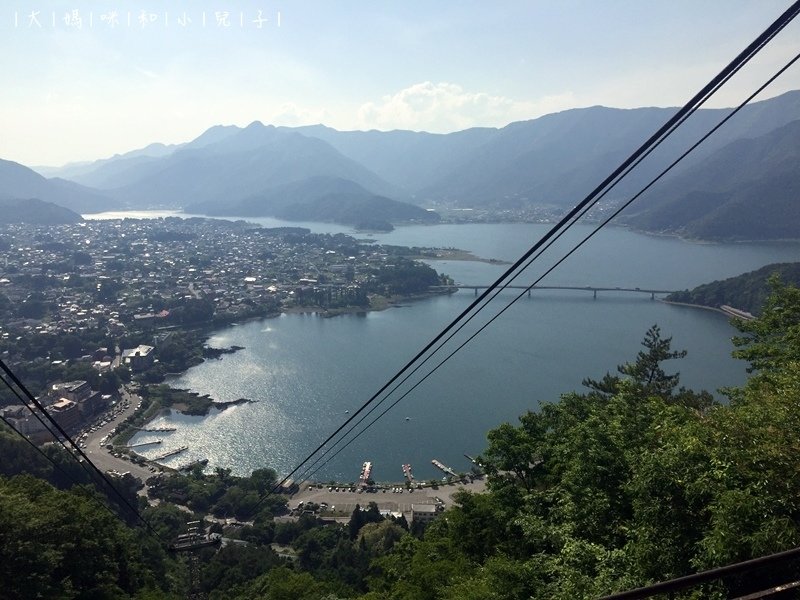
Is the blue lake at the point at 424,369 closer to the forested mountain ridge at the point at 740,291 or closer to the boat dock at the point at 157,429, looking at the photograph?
the boat dock at the point at 157,429

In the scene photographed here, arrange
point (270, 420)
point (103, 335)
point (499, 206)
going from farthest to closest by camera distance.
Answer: point (499, 206)
point (103, 335)
point (270, 420)

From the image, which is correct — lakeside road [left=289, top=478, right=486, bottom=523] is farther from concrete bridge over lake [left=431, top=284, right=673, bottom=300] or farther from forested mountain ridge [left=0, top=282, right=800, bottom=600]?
concrete bridge over lake [left=431, top=284, right=673, bottom=300]

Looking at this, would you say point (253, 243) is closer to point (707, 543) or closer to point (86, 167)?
point (707, 543)

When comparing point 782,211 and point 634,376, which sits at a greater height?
point 782,211

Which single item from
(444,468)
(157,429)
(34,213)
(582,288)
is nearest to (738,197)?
(582,288)

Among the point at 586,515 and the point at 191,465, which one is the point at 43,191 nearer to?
the point at 191,465

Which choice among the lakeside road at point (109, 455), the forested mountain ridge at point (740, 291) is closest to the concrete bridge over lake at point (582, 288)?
the forested mountain ridge at point (740, 291)

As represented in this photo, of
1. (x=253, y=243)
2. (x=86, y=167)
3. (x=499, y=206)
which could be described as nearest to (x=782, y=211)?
(x=499, y=206)
